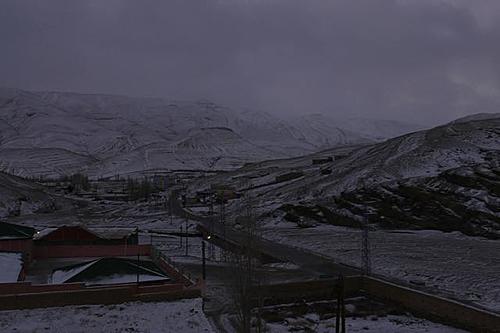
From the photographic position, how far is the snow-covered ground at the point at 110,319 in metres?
22.9

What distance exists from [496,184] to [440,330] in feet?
142

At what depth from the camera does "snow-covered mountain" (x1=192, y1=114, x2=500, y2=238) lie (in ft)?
204

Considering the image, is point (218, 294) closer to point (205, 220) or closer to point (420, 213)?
point (420, 213)

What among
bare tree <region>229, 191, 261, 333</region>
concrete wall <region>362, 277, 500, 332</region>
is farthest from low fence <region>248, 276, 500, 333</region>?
bare tree <region>229, 191, 261, 333</region>

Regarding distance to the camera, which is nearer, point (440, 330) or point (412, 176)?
point (440, 330)

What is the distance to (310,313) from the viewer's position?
101ft

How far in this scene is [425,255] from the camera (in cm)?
4709

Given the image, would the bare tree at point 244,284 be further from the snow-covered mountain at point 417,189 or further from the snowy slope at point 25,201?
Answer: the snowy slope at point 25,201

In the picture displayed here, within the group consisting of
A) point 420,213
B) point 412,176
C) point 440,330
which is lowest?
point 440,330

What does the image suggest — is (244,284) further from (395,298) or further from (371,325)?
(395,298)

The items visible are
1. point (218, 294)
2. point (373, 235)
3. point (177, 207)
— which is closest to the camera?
point (218, 294)

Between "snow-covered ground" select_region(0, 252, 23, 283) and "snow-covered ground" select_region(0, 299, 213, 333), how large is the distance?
260 inches

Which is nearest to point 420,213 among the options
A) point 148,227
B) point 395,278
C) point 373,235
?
point 373,235

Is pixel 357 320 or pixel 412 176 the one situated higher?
pixel 412 176
